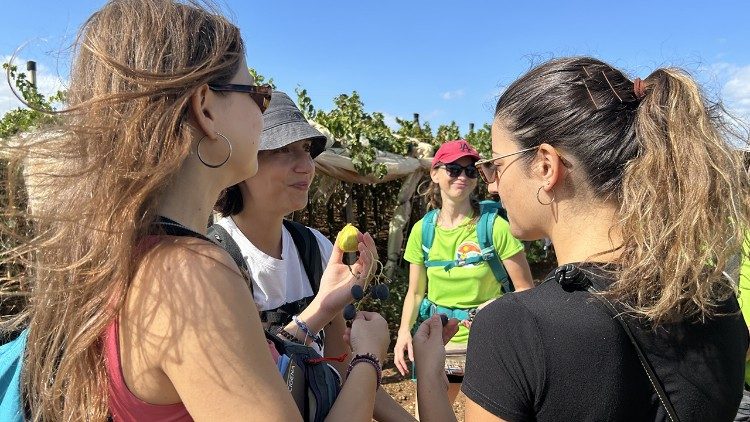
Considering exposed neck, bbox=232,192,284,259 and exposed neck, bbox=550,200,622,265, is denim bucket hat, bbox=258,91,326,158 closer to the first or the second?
exposed neck, bbox=232,192,284,259

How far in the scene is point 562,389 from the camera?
1.08m

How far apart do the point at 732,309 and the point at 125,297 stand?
50.2 inches

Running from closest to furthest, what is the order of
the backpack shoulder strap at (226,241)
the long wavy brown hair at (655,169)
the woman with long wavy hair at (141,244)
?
the woman with long wavy hair at (141,244)
the long wavy brown hair at (655,169)
the backpack shoulder strap at (226,241)

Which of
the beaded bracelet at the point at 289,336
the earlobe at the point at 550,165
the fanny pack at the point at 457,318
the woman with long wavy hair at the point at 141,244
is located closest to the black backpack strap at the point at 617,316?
the earlobe at the point at 550,165

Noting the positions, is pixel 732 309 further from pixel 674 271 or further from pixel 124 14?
pixel 124 14

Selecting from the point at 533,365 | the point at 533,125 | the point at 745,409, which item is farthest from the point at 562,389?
the point at 745,409

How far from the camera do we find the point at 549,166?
1.32 m

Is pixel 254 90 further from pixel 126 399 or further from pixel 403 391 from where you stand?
pixel 403 391

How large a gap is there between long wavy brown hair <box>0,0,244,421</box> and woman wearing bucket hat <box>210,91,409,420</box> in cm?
108

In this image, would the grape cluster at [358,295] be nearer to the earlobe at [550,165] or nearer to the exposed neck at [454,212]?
the earlobe at [550,165]

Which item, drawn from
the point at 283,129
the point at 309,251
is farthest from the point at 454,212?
the point at 283,129

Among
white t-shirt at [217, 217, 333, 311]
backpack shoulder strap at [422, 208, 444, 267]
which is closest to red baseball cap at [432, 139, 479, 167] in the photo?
backpack shoulder strap at [422, 208, 444, 267]

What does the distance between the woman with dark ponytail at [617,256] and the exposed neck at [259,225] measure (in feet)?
3.79

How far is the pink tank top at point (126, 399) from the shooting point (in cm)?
96
